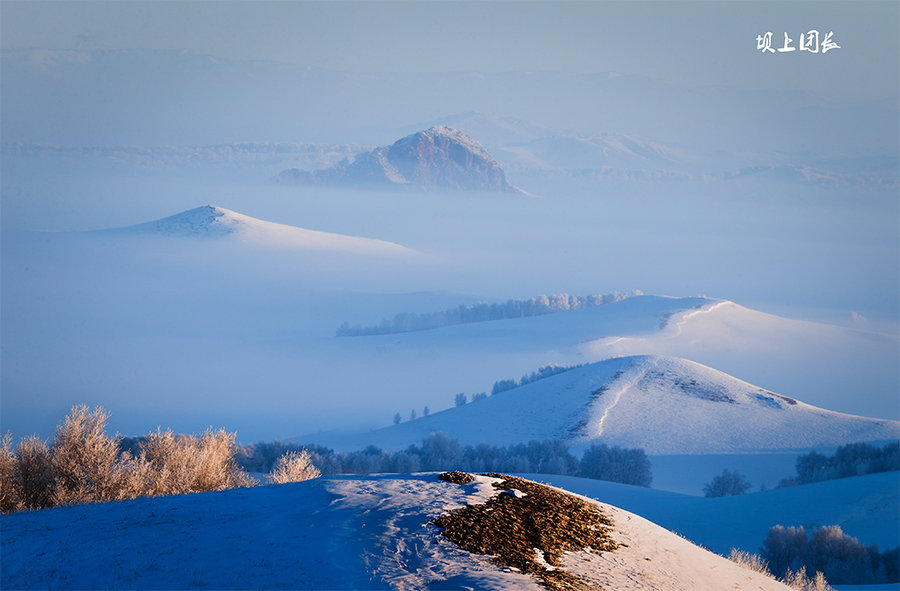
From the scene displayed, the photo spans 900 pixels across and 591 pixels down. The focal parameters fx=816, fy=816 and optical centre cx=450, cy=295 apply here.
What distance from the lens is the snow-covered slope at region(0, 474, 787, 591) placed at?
11.3m

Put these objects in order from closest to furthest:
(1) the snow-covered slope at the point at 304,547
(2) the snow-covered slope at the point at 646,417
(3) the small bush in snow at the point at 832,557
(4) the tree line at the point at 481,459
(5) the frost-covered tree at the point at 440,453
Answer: (1) the snow-covered slope at the point at 304,547, (3) the small bush in snow at the point at 832,557, (4) the tree line at the point at 481,459, (5) the frost-covered tree at the point at 440,453, (2) the snow-covered slope at the point at 646,417

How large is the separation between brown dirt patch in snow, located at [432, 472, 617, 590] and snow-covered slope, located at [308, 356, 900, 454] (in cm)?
5465

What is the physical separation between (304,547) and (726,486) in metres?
54.3

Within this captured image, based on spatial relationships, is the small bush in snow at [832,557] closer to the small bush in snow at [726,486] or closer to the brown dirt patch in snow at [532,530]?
the brown dirt patch in snow at [532,530]

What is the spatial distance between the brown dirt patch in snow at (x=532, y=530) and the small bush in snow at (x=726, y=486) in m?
49.2

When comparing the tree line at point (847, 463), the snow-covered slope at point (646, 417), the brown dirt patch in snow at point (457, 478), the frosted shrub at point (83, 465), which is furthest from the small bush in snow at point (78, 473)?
the snow-covered slope at point (646, 417)

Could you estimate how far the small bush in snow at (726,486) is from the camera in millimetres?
59812

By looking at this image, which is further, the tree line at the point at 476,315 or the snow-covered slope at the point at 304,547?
the tree line at the point at 476,315

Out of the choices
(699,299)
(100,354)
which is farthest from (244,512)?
(100,354)

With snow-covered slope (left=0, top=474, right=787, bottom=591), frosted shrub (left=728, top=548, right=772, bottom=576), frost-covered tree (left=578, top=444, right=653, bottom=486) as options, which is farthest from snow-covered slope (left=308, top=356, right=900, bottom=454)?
snow-covered slope (left=0, top=474, right=787, bottom=591)

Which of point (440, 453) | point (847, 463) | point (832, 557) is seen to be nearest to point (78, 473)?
point (832, 557)

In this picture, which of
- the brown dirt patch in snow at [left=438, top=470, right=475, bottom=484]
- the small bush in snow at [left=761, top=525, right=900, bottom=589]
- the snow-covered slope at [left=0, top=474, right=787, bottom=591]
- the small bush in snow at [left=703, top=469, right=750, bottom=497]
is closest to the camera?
the snow-covered slope at [left=0, top=474, right=787, bottom=591]

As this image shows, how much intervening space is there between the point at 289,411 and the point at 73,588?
108216mm

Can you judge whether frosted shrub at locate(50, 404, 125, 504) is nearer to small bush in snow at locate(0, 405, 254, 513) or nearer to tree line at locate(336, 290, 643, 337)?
small bush in snow at locate(0, 405, 254, 513)
